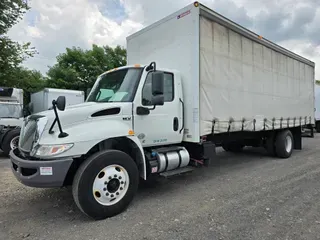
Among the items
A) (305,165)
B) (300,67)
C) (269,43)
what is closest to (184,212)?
(305,165)

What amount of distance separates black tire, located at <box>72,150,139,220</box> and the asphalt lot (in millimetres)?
137

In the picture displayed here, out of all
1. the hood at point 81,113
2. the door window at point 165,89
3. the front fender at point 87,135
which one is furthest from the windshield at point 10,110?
the door window at point 165,89

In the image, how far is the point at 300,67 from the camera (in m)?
8.51

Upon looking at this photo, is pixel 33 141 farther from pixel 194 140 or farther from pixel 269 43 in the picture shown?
pixel 269 43

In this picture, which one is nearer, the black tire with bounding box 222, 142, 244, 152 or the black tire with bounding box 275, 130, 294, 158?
the black tire with bounding box 275, 130, 294, 158

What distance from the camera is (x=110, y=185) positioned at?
3.59 meters

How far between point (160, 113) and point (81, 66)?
15101 mm

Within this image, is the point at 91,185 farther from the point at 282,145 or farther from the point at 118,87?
Result: the point at 282,145

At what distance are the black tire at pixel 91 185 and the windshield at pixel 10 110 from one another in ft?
25.1

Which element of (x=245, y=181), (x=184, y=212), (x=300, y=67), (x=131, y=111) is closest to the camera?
(x=184, y=212)

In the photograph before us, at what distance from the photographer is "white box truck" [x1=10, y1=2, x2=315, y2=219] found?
3.37 meters

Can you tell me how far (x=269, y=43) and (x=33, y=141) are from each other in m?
6.48

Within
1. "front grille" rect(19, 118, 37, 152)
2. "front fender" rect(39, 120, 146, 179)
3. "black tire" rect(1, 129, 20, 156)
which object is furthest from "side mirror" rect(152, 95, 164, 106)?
"black tire" rect(1, 129, 20, 156)

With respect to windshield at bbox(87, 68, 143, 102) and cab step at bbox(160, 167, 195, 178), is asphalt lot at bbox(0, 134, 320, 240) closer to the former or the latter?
cab step at bbox(160, 167, 195, 178)
